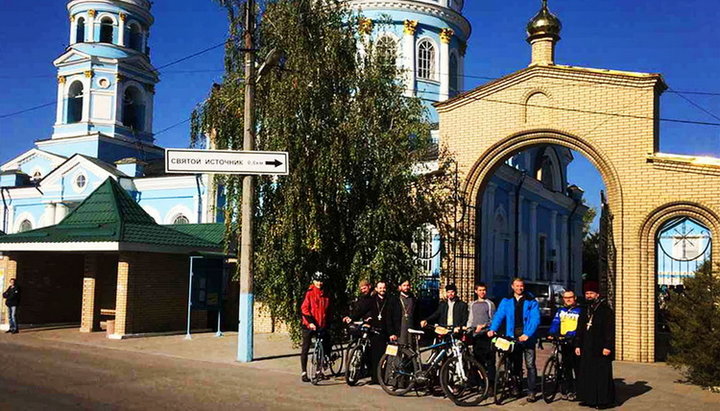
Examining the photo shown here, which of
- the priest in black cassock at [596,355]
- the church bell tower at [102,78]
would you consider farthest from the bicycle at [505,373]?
the church bell tower at [102,78]

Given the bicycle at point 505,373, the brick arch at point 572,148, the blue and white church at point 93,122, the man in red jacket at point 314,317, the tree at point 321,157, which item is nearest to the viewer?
the bicycle at point 505,373

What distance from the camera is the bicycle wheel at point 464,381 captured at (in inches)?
423

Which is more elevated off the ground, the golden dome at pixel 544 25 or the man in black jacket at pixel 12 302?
the golden dome at pixel 544 25

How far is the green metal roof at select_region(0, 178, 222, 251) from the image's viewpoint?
19.2 m

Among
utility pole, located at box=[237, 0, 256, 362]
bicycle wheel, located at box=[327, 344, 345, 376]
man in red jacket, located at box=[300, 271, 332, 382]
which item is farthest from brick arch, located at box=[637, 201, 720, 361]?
utility pole, located at box=[237, 0, 256, 362]

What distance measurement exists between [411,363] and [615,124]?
8261mm

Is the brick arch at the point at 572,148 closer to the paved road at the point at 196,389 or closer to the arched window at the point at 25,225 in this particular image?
the paved road at the point at 196,389

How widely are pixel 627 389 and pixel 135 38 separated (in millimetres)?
38314

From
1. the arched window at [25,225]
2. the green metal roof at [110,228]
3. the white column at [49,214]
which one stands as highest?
the white column at [49,214]

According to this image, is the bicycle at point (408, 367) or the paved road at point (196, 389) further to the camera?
the bicycle at point (408, 367)

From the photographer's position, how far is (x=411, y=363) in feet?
37.6

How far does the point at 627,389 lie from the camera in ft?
40.3

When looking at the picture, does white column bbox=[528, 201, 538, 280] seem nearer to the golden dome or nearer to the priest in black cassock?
the golden dome

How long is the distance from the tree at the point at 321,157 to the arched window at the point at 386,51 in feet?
1.39
